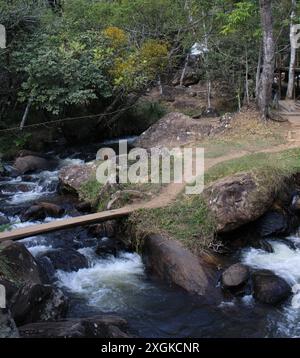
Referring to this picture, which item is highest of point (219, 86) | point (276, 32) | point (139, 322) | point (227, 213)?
point (276, 32)

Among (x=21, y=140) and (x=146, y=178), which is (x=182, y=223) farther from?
(x=21, y=140)

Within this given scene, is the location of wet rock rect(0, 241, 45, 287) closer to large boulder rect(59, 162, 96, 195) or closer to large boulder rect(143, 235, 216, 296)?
large boulder rect(143, 235, 216, 296)

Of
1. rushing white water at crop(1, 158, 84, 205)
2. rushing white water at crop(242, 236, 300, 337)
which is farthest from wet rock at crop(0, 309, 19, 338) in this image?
rushing white water at crop(1, 158, 84, 205)

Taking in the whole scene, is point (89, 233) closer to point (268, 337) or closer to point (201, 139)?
point (268, 337)

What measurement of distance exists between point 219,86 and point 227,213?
11815 millimetres

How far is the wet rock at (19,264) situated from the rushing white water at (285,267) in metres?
3.67

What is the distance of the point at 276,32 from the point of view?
1659 cm

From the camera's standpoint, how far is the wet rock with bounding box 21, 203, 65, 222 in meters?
10.9

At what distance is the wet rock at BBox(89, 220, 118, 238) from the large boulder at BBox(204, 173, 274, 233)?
1.99m

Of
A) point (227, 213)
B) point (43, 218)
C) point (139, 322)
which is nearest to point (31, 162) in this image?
point (43, 218)

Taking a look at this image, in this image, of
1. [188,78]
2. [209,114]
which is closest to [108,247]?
[209,114]

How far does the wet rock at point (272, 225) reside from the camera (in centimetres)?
961

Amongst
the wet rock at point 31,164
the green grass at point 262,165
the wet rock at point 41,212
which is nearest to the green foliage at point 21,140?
the wet rock at point 31,164

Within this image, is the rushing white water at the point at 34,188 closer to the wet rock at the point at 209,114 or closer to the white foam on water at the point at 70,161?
the white foam on water at the point at 70,161
